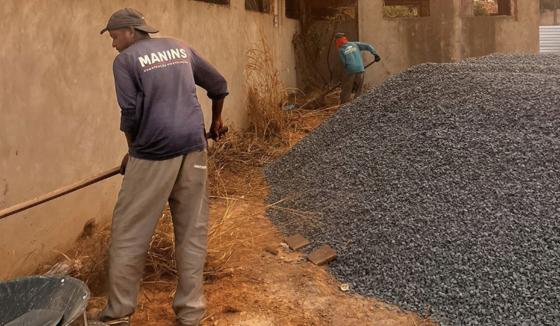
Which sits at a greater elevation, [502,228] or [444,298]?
[502,228]

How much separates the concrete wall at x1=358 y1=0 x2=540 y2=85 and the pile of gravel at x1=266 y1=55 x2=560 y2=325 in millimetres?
3999

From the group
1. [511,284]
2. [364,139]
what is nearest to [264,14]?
[364,139]

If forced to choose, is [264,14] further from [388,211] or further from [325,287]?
[325,287]

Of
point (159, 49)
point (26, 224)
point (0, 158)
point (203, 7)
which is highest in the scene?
point (203, 7)

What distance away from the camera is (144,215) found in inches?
89.4

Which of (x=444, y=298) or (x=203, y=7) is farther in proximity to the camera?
(x=203, y=7)

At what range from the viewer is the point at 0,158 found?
2547 millimetres

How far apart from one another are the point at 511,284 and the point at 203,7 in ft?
12.7

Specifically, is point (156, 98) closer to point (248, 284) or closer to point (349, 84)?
point (248, 284)

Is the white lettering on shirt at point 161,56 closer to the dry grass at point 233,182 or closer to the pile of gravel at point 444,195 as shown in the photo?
the dry grass at point 233,182

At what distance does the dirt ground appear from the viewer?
102 inches

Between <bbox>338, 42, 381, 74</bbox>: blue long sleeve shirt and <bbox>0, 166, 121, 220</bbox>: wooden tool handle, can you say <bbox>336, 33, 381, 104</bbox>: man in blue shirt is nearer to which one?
<bbox>338, 42, 381, 74</bbox>: blue long sleeve shirt

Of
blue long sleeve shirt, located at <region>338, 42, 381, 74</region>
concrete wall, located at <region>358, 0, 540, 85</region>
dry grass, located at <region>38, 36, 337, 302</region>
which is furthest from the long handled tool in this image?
concrete wall, located at <region>358, 0, 540, 85</region>

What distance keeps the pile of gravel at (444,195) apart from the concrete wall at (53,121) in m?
1.35
